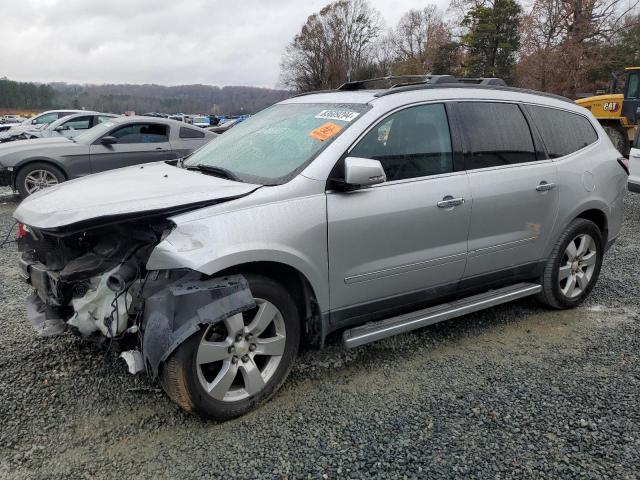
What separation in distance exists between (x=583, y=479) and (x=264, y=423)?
1.58m

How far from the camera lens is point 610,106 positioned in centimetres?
1394

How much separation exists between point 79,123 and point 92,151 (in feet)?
18.4

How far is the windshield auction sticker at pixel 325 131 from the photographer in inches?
119

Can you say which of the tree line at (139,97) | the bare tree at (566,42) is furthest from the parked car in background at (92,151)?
the tree line at (139,97)

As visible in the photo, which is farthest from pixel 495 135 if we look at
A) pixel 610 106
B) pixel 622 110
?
pixel 610 106

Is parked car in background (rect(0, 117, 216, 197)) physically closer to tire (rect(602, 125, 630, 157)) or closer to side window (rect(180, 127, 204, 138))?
side window (rect(180, 127, 204, 138))

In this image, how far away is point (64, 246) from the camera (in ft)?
9.62

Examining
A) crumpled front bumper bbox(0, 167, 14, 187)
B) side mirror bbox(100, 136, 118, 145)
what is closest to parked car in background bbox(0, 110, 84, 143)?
crumpled front bumper bbox(0, 167, 14, 187)

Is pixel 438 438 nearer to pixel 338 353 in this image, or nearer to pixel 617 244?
pixel 338 353

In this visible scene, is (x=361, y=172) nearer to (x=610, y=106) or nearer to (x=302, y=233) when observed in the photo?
(x=302, y=233)

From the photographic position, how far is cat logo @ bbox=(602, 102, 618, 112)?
45.3 feet

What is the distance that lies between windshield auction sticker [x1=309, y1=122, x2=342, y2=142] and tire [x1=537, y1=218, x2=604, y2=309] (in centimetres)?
219

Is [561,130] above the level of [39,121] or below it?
above

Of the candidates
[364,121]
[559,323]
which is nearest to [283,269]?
[364,121]
